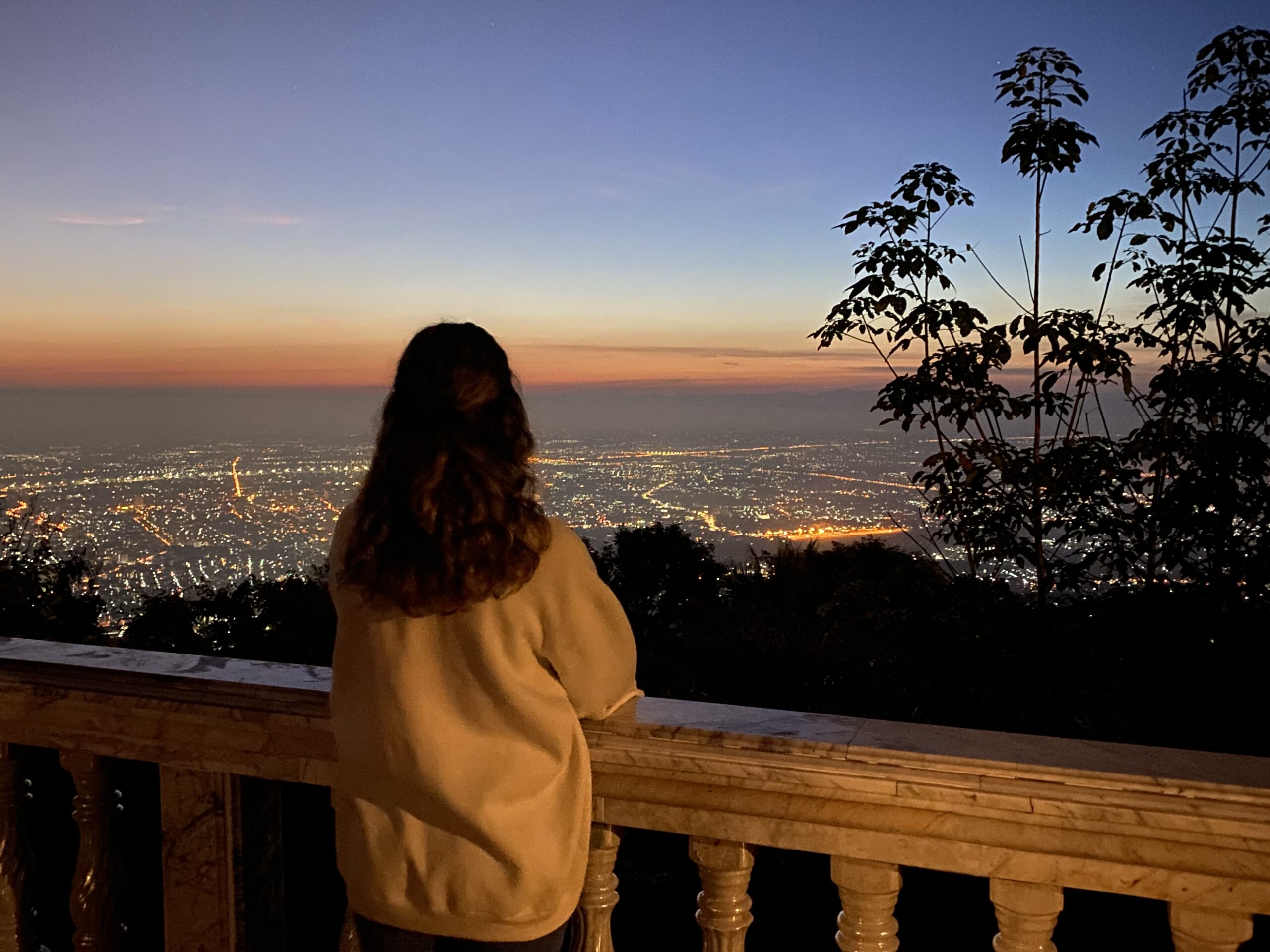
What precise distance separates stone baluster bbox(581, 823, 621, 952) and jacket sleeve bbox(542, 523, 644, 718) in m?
0.26

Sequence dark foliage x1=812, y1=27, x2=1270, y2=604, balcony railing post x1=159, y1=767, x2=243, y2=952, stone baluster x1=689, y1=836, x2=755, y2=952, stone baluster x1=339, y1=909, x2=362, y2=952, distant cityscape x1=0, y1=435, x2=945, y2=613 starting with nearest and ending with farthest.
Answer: stone baluster x1=689, y1=836, x2=755, y2=952 → stone baluster x1=339, y1=909, x2=362, y2=952 → balcony railing post x1=159, y1=767, x2=243, y2=952 → dark foliage x1=812, y1=27, x2=1270, y2=604 → distant cityscape x1=0, y1=435, x2=945, y2=613

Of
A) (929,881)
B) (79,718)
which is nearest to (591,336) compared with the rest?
(929,881)

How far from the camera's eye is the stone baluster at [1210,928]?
4.08 feet

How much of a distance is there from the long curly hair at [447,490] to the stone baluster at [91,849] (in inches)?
33.0

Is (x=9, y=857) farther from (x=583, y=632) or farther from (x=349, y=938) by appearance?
(x=583, y=632)

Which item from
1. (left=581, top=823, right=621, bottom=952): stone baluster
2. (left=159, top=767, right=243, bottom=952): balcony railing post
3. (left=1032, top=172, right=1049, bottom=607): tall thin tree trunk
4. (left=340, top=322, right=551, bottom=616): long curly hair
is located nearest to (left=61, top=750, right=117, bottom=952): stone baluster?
(left=159, top=767, right=243, bottom=952): balcony railing post

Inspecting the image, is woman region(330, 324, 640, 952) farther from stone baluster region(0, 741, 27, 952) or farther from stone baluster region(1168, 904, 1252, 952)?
stone baluster region(0, 741, 27, 952)

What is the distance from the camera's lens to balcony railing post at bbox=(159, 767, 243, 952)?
1826 millimetres

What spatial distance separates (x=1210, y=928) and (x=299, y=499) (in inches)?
221

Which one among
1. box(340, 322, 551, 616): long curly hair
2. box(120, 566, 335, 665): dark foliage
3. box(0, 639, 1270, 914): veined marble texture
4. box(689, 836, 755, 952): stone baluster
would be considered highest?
box(340, 322, 551, 616): long curly hair

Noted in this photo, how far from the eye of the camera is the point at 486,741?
4.74 feet

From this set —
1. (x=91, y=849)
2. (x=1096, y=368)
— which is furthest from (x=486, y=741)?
(x=1096, y=368)

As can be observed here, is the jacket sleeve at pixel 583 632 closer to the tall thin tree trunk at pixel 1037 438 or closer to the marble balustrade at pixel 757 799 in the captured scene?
the marble balustrade at pixel 757 799

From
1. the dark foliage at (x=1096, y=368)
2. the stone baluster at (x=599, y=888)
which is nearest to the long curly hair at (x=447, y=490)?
the stone baluster at (x=599, y=888)
